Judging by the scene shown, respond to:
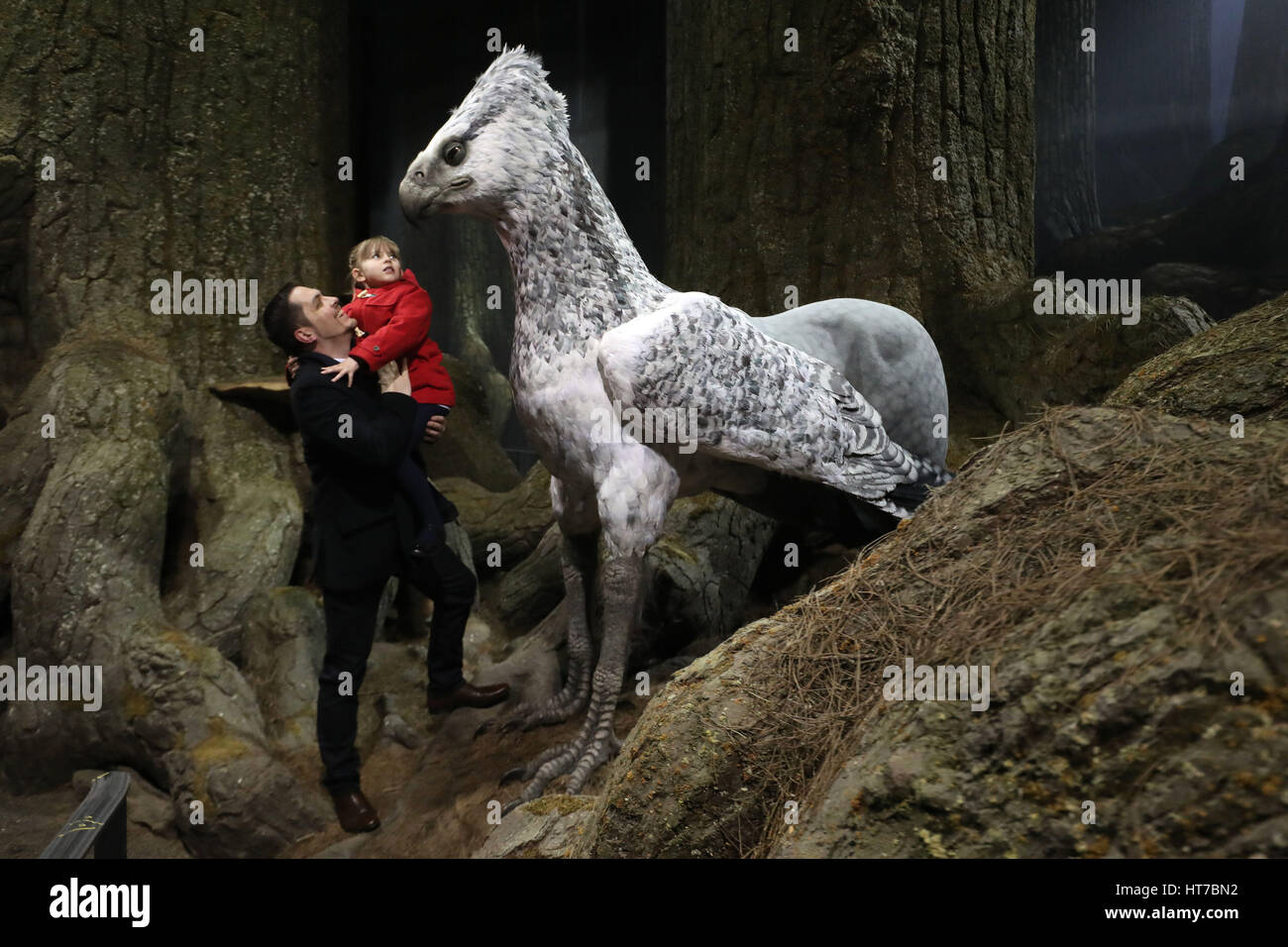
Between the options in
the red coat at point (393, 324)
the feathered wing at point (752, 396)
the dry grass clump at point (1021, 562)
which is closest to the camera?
the dry grass clump at point (1021, 562)

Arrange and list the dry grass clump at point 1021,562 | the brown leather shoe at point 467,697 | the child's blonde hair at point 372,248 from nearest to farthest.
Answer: the dry grass clump at point 1021,562 → the child's blonde hair at point 372,248 → the brown leather shoe at point 467,697

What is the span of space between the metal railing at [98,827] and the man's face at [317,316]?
1.38 m

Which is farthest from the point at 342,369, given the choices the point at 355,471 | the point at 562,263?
the point at 562,263

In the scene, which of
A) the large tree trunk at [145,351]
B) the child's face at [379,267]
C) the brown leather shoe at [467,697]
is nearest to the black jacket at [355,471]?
the child's face at [379,267]

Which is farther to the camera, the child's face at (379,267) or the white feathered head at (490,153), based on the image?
the child's face at (379,267)

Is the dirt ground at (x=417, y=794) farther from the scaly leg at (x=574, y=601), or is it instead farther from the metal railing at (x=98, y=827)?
the metal railing at (x=98, y=827)

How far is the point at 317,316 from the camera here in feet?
8.67

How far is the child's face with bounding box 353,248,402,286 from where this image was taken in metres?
2.76

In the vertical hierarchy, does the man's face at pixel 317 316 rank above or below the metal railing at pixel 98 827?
above

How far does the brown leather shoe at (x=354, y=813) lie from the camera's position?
2807 mm

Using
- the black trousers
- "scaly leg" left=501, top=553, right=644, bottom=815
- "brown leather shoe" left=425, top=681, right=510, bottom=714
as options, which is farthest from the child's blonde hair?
"brown leather shoe" left=425, top=681, right=510, bottom=714
